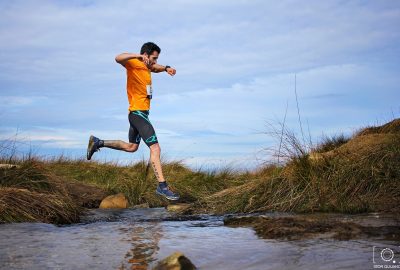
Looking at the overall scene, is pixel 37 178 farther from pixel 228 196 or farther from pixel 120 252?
pixel 120 252

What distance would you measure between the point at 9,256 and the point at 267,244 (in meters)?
2.17

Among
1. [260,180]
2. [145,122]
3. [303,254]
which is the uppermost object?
[145,122]

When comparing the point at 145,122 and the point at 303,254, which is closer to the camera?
the point at 303,254

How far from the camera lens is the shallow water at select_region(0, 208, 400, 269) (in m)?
3.35

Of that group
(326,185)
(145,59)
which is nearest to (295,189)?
(326,185)

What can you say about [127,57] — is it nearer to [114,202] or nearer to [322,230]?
[114,202]

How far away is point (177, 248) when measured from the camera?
402cm

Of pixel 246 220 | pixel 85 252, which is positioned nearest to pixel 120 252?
pixel 85 252

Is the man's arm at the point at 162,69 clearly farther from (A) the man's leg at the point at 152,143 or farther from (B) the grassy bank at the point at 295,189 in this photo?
(B) the grassy bank at the point at 295,189

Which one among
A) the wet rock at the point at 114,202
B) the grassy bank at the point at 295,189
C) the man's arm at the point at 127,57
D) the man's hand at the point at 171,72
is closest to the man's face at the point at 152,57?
the man's arm at the point at 127,57

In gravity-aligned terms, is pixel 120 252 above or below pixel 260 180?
below

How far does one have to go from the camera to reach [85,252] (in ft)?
12.9

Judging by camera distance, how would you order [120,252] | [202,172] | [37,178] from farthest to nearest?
[202,172] < [37,178] < [120,252]

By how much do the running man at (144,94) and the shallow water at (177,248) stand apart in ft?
7.97
